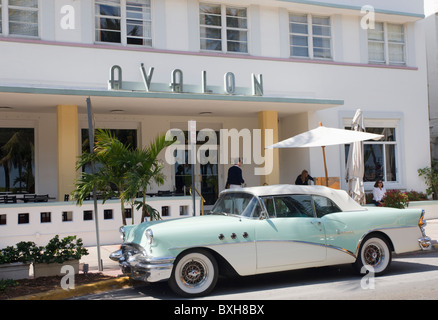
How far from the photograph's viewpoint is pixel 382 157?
1742 cm

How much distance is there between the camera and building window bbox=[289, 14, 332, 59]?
16.4m

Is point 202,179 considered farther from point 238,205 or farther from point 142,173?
point 238,205

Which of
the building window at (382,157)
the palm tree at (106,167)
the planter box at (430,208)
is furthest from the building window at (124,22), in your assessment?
the planter box at (430,208)

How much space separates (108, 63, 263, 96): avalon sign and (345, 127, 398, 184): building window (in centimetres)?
579

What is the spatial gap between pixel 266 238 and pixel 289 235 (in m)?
0.40

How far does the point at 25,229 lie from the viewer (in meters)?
11.4

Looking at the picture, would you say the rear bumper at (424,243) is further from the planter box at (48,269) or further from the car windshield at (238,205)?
the planter box at (48,269)

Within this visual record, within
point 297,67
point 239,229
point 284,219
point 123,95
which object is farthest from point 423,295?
point 297,67

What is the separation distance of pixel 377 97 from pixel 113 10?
925cm

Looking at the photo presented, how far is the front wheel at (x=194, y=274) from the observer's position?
269 inches

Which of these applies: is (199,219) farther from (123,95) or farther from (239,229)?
(123,95)

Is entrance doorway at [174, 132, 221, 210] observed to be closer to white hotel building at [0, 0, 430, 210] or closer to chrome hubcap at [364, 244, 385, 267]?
white hotel building at [0, 0, 430, 210]

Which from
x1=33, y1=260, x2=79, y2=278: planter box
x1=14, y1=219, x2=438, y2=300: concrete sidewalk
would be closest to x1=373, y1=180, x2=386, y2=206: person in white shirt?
x1=14, y1=219, x2=438, y2=300: concrete sidewalk

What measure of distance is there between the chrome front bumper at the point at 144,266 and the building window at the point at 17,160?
8.41 meters
